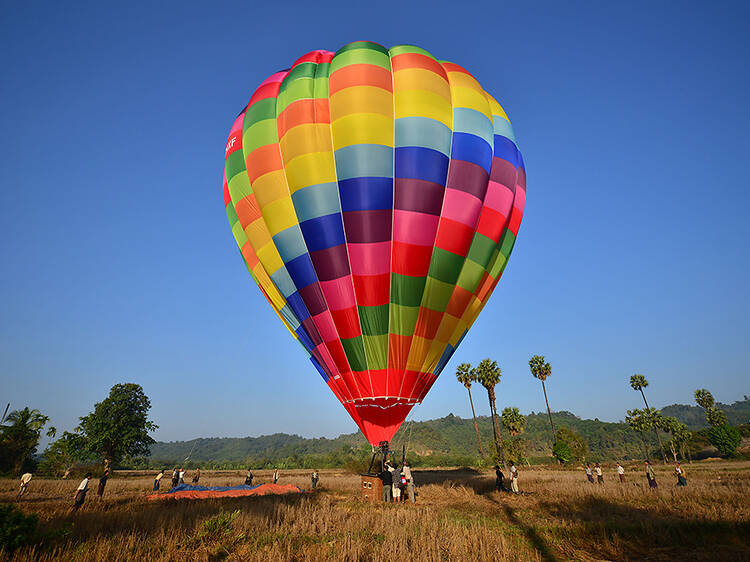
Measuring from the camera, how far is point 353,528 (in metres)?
8.72

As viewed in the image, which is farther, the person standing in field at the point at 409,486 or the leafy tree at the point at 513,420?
the leafy tree at the point at 513,420

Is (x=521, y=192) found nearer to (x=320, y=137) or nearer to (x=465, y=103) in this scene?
(x=465, y=103)

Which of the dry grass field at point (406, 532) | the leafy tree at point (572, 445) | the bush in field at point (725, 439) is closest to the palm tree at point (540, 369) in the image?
the leafy tree at point (572, 445)

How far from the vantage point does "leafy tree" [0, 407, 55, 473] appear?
35.7 metres

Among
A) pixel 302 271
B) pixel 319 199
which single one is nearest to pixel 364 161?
pixel 319 199

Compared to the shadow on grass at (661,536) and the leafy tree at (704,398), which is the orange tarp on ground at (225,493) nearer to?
the shadow on grass at (661,536)

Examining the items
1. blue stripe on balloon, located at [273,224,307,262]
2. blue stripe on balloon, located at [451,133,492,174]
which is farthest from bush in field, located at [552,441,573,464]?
blue stripe on balloon, located at [273,224,307,262]

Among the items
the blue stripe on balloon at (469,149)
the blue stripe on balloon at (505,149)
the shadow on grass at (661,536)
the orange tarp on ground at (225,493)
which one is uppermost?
the blue stripe on balloon at (505,149)

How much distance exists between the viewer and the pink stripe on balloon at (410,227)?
11.7 m

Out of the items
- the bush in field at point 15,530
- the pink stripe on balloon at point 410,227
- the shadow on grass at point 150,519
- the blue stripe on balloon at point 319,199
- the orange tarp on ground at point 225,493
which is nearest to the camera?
the bush in field at point 15,530

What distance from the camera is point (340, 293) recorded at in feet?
39.1

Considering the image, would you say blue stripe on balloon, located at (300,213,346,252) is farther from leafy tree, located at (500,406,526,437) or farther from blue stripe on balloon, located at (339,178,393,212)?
leafy tree, located at (500,406,526,437)

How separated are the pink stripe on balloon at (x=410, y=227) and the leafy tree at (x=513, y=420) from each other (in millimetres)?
48221

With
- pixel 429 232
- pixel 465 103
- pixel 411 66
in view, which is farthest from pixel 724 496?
pixel 411 66
